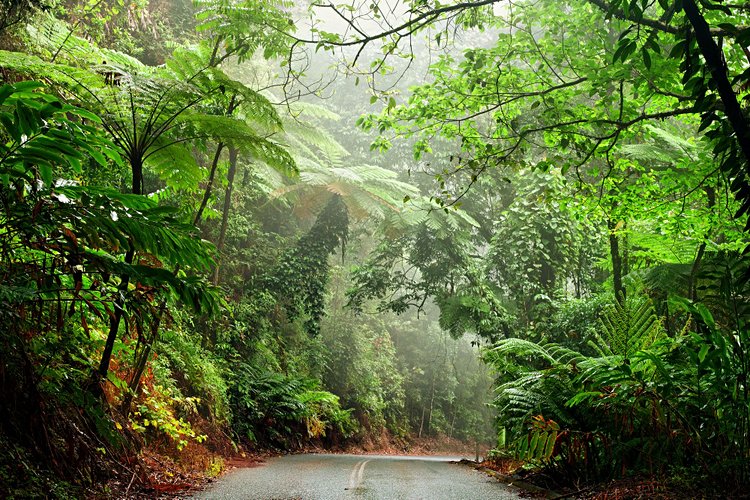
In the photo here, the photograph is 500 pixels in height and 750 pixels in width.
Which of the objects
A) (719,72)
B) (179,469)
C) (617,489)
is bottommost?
(179,469)

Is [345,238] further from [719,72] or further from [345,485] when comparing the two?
[719,72]

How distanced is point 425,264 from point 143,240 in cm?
1246

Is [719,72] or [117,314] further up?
[719,72]

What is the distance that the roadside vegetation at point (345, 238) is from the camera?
118 inches

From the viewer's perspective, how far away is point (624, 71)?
5.34 metres

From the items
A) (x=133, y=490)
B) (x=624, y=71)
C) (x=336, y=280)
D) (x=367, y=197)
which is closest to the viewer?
(x=133, y=490)

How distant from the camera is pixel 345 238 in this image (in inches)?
636

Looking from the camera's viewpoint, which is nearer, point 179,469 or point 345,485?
point 179,469

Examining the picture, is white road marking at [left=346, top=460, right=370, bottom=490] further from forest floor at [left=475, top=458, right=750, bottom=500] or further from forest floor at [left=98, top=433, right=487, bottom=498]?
forest floor at [left=475, top=458, right=750, bottom=500]

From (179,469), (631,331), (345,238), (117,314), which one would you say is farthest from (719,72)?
(345,238)

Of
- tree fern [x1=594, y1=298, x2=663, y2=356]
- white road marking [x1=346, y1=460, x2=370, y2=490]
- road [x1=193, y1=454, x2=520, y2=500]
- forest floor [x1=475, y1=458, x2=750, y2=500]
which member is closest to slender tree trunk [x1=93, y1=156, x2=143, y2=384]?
road [x1=193, y1=454, x2=520, y2=500]

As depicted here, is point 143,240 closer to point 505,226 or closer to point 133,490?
point 133,490

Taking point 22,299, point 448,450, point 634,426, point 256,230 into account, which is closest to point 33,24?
point 22,299

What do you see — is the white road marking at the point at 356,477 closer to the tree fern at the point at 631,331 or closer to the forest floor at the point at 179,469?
the forest floor at the point at 179,469
